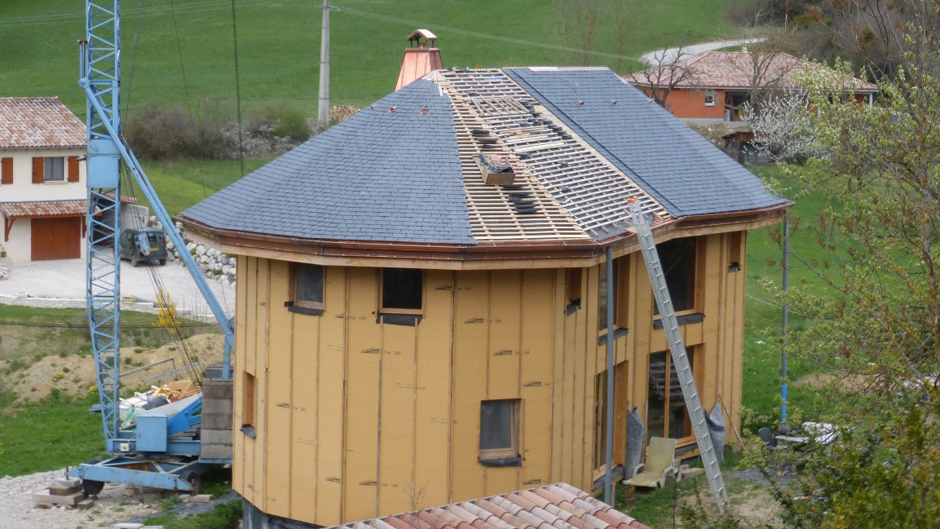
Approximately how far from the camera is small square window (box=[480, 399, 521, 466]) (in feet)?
71.0

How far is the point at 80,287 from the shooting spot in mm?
44031

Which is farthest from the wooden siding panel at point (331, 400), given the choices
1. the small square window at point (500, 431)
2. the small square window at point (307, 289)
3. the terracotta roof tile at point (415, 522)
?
the terracotta roof tile at point (415, 522)

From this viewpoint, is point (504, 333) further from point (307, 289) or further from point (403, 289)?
point (307, 289)

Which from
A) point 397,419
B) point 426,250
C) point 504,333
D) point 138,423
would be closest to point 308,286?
point 426,250

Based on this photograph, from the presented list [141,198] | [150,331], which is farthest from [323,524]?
[141,198]

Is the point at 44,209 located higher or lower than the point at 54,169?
lower

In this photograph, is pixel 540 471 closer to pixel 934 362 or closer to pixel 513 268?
pixel 513 268

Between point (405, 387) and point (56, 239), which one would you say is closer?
point (405, 387)

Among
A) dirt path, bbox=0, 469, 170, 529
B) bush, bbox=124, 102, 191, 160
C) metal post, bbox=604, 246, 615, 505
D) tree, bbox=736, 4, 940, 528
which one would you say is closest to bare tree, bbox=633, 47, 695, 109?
bush, bbox=124, 102, 191, 160

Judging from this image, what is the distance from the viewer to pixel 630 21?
8481 centimetres

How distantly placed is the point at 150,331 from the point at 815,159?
912 inches

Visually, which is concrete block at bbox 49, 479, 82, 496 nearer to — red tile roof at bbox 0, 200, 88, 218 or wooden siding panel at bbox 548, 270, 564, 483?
wooden siding panel at bbox 548, 270, 564, 483

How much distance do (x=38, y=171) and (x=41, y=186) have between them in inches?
22.0

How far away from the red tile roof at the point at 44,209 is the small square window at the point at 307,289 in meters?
27.4
